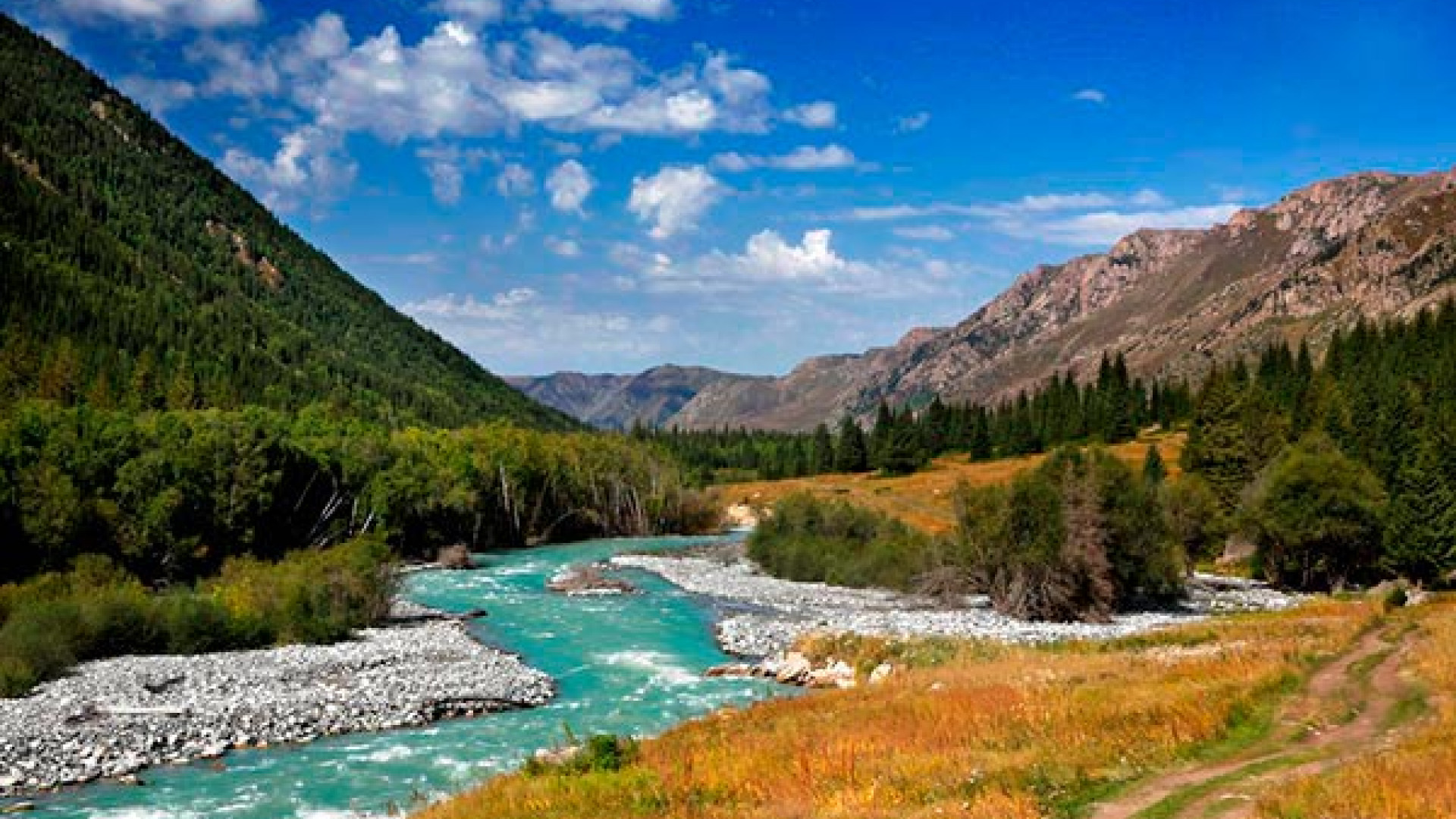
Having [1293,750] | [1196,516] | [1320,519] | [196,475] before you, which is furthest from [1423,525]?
[196,475]

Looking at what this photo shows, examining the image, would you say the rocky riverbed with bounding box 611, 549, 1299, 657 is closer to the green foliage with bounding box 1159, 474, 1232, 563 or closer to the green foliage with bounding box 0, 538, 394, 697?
the green foliage with bounding box 1159, 474, 1232, 563

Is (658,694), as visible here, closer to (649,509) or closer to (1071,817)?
(1071,817)

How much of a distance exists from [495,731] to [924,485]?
338 ft

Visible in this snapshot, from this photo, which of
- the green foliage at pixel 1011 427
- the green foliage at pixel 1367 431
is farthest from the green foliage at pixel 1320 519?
the green foliage at pixel 1011 427

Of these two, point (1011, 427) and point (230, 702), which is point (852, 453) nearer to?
point (1011, 427)

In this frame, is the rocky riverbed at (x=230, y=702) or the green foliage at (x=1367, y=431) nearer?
the rocky riverbed at (x=230, y=702)

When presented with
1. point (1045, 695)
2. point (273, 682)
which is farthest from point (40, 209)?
point (1045, 695)

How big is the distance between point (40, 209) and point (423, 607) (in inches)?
6168

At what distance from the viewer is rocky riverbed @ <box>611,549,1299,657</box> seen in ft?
163

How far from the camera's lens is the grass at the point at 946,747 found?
15.6m

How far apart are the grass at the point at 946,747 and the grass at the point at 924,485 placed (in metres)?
72.4

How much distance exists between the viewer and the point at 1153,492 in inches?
2489

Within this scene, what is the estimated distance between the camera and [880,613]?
58438 millimetres

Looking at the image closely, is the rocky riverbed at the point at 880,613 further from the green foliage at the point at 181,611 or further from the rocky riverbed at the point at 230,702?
the green foliage at the point at 181,611
